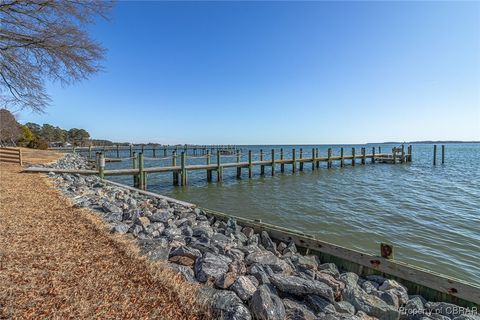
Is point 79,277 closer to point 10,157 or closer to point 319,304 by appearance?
point 319,304

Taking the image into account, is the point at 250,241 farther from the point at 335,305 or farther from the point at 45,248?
the point at 45,248

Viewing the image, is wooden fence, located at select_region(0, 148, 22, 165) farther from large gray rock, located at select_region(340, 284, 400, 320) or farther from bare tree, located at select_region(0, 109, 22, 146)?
large gray rock, located at select_region(340, 284, 400, 320)

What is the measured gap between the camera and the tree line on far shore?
27.5 metres

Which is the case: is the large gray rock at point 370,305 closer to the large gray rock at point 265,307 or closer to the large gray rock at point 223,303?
the large gray rock at point 265,307

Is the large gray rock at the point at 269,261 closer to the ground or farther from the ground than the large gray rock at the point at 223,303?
closer to the ground

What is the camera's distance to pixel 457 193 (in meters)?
13.0

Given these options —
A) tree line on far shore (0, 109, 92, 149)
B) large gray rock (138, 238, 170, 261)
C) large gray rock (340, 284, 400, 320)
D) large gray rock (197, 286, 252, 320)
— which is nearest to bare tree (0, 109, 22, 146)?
tree line on far shore (0, 109, 92, 149)

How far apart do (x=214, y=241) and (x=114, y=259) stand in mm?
1766

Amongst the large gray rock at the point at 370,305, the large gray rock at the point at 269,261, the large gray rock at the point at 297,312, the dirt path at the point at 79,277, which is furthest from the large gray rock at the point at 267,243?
the dirt path at the point at 79,277

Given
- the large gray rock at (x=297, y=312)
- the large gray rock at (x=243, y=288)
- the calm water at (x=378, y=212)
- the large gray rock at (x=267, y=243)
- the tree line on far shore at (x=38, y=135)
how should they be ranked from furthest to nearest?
1. the tree line on far shore at (x=38, y=135)
2. the calm water at (x=378, y=212)
3. the large gray rock at (x=267, y=243)
4. the large gray rock at (x=243, y=288)
5. the large gray rock at (x=297, y=312)

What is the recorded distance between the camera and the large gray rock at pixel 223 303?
2439 millimetres

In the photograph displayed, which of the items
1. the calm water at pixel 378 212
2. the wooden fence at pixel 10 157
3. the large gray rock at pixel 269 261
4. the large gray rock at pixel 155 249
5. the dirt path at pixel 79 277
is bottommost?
the calm water at pixel 378 212

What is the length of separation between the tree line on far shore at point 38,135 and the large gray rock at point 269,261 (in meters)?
28.1

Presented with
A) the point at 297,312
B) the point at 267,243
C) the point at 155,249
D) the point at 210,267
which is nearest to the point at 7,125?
the point at 155,249
